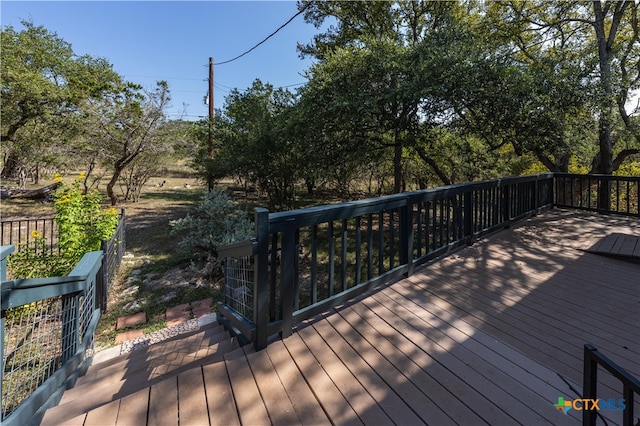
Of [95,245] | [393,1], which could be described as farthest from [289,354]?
[393,1]

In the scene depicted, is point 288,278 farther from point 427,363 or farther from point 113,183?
point 113,183

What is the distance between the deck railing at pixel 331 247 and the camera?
1828mm

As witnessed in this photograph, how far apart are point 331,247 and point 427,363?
97cm

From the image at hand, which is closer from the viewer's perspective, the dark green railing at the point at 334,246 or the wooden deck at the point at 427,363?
the wooden deck at the point at 427,363

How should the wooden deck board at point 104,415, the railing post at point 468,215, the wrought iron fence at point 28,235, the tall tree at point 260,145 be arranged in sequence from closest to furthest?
the wooden deck board at point 104,415 → the railing post at point 468,215 → the wrought iron fence at point 28,235 → the tall tree at point 260,145

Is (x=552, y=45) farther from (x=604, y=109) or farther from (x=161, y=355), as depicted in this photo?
(x=161, y=355)

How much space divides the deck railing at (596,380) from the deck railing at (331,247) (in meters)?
1.40

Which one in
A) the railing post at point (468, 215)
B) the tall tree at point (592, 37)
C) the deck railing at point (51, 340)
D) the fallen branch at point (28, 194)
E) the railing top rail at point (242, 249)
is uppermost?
the tall tree at point (592, 37)

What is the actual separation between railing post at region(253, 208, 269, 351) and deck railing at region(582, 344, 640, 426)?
147 cm

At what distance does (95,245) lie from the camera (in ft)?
13.2

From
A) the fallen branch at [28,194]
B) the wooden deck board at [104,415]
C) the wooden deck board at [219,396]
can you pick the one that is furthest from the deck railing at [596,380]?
the fallen branch at [28,194]

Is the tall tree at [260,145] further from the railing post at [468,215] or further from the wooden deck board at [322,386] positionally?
the wooden deck board at [322,386]

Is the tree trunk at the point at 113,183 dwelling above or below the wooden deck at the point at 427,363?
above

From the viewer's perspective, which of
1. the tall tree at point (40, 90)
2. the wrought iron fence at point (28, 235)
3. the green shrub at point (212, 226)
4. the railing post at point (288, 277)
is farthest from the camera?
the tall tree at point (40, 90)
